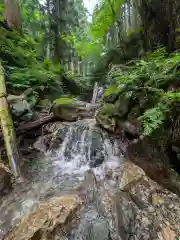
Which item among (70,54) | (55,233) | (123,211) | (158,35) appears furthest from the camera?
(70,54)

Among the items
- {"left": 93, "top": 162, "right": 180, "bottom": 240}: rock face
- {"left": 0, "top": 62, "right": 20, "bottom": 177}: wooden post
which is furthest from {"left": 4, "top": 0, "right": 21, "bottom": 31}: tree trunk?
{"left": 93, "top": 162, "right": 180, "bottom": 240}: rock face

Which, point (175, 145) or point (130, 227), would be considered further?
point (175, 145)

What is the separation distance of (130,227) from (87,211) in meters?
0.65

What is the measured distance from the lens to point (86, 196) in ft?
11.6

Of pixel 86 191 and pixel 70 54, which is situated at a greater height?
pixel 70 54

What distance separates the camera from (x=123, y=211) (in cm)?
315

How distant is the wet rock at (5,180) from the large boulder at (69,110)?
96.3 inches

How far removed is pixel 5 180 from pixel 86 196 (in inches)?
58.5

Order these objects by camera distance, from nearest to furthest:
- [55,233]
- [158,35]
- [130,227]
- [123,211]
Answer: [55,233] → [130,227] → [123,211] → [158,35]

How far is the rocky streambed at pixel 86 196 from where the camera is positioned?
2.84 m

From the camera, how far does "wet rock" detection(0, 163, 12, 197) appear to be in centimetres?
379

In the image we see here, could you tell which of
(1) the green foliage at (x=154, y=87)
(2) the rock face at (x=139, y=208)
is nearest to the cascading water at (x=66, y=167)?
(2) the rock face at (x=139, y=208)

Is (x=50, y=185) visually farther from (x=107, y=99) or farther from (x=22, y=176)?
(x=107, y=99)

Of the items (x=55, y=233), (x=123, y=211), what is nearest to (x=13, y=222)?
(x=55, y=233)
